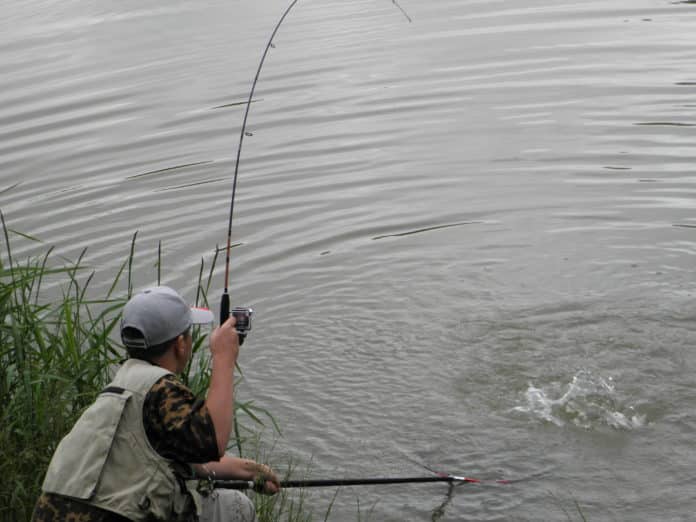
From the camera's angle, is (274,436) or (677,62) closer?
(274,436)

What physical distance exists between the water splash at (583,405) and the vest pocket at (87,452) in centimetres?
327

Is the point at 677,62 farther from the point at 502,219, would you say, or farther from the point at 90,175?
the point at 90,175

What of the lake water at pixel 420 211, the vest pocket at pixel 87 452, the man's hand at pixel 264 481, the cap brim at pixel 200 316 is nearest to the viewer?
the vest pocket at pixel 87 452

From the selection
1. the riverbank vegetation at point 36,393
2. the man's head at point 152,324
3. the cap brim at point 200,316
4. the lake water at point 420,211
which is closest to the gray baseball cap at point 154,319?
the man's head at point 152,324

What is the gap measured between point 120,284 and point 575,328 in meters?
3.65

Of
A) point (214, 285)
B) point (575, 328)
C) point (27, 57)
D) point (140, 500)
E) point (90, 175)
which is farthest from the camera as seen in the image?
point (27, 57)

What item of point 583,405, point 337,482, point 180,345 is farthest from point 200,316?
point 583,405

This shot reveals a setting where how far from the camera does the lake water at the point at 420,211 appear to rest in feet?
20.2

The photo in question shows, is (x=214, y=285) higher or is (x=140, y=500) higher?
(x=140, y=500)

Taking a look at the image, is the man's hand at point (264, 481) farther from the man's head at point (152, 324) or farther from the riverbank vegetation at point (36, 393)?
the man's head at point (152, 324)

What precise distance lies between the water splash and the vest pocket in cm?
327

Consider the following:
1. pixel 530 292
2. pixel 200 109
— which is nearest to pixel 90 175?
pixel 200 109

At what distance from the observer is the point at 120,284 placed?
8.87 m

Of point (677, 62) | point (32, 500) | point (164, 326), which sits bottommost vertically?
point (677, 62)
